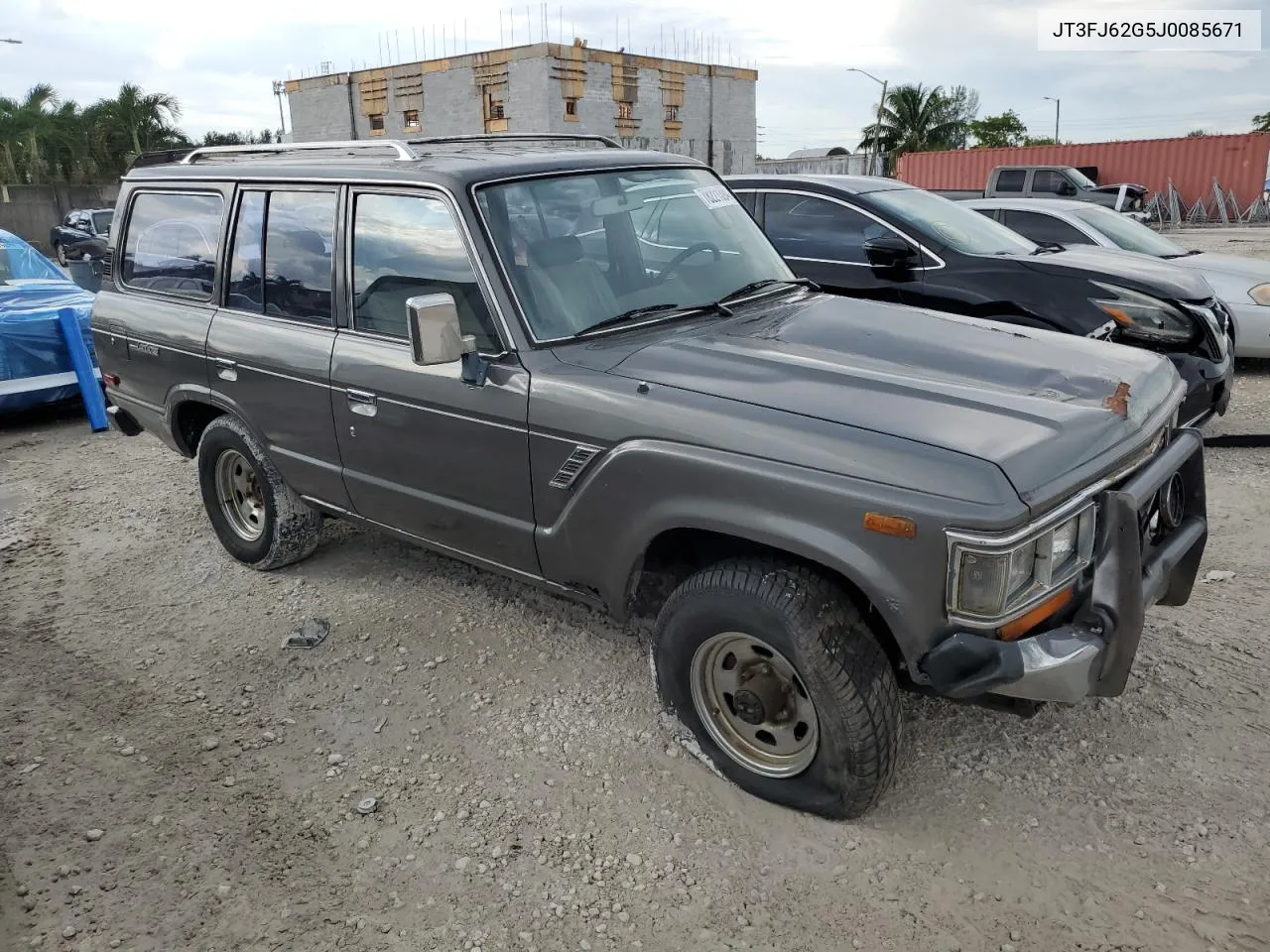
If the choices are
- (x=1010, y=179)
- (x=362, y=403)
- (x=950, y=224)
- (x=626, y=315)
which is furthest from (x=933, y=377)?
(x=1010, y=179)

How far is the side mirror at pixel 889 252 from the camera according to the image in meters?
6.08

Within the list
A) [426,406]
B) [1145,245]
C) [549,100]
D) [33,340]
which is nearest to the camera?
[426,406]

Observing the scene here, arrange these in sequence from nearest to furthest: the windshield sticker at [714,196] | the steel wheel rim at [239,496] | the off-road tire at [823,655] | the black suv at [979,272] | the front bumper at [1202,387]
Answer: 1. the off-road tire at [823,655]
2. the windshield sticker at [714,196]
3. the steel wheel rim at [239,496]
4. the front bumper at [1202,387]
5. the black suv at [979,272]

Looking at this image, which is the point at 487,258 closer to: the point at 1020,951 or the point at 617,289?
the point at 617,289

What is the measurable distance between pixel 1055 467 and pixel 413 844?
2.19 metres

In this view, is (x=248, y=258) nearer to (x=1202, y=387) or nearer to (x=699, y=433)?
(x=699, y=433)

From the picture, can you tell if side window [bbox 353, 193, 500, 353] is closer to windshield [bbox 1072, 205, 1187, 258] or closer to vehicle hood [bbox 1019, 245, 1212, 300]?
vehicle hood [bbox 1019, 245, 1212, 300]

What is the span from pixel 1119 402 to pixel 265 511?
12.7 feet

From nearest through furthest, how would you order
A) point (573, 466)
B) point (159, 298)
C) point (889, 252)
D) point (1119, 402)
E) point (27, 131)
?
point (1119, 402) → point (573, 466) → point (159, 298) → point (889, 252) → point (27, 131)

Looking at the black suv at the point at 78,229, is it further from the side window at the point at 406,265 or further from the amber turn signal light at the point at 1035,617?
the amber turn signal light at the point at 1035,617

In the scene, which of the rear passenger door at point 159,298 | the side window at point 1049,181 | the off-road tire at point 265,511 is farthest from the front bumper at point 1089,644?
the side window at point 1049,181

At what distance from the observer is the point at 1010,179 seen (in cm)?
1984

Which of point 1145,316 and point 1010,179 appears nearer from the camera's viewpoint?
point 1145,316

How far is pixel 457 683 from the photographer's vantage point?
156 inches
